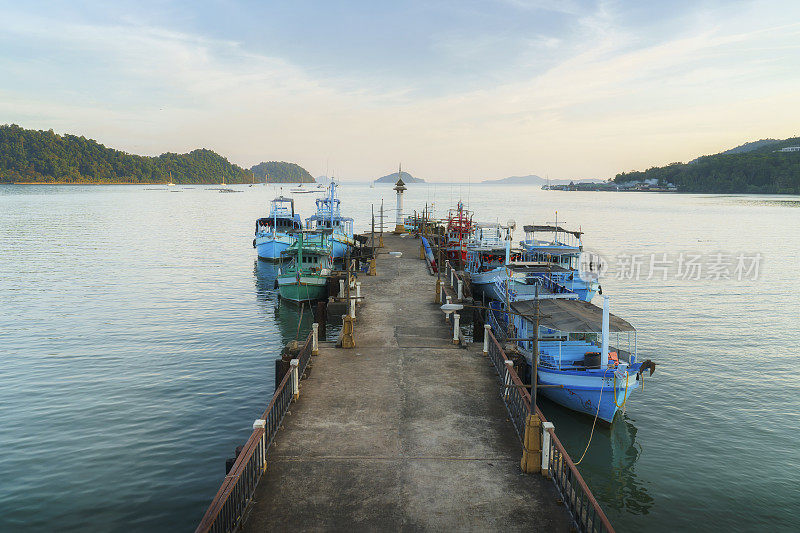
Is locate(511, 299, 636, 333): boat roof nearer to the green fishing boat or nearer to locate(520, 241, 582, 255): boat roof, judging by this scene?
locate(520, 241, 582, 255): boat roof

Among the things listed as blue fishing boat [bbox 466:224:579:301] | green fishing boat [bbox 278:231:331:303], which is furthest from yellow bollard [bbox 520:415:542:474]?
green fishing boat [bbox 278:231:331:303]

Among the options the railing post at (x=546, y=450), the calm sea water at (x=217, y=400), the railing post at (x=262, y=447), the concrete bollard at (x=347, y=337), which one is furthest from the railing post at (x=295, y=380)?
the railing post at (x=546, y=450)

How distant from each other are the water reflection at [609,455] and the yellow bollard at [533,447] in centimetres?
502

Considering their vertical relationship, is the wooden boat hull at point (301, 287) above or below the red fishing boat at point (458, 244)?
below

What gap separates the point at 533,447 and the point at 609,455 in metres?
8.09

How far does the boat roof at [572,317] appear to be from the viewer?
62.1 feet

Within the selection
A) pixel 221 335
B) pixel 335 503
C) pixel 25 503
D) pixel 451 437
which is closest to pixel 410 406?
pixel 451 437

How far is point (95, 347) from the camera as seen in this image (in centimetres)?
2731

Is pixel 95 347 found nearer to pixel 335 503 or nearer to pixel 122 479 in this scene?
pixel 122 479

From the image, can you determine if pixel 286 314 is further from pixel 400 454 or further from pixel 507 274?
pixel 400 454

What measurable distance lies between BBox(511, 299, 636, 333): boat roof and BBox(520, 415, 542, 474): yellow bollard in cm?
→ 633

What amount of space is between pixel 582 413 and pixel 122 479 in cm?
1603

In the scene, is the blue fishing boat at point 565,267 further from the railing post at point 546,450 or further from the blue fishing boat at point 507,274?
the railing post at point 546,450

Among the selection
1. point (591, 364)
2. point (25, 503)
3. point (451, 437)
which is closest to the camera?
point (451, 437)
